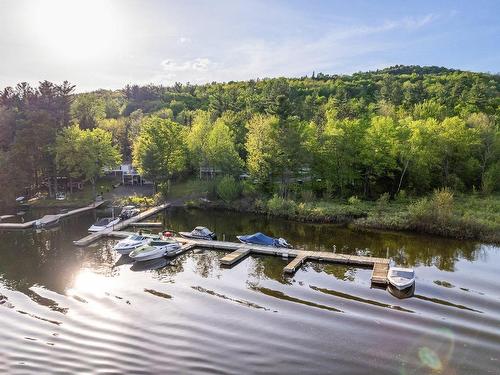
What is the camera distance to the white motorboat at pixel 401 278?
87.4ft

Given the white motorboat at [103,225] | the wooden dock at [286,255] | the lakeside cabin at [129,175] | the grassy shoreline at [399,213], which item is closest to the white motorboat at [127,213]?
the white motorboat at [103,225]

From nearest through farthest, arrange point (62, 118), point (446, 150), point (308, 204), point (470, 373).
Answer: point (470, 373)
point (308, 204)
point (446, 150)
point (62, 118)

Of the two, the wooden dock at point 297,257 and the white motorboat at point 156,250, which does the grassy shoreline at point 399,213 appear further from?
the white motorboat at point 156,250

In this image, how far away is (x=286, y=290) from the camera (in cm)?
2720

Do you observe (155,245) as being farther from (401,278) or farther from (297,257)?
Answer: (401,278)

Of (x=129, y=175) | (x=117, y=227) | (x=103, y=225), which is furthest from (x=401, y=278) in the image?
(x=129, y=175)

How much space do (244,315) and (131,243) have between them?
53.0ft

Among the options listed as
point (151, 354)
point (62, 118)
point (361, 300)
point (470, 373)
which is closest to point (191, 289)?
point (151, 354)

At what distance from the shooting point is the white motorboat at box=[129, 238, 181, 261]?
3381 cm

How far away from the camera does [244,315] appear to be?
76.6 ft

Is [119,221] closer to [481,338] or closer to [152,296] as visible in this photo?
[152,296]

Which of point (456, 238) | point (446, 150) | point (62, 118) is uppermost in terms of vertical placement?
point (62, 118)

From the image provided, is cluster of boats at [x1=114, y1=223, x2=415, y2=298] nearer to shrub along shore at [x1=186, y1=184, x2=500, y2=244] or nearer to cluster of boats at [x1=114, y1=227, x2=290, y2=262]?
cluster of boats at [x1=114, y1=227, x2=290, y2=262]

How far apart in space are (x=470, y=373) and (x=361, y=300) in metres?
8.01
